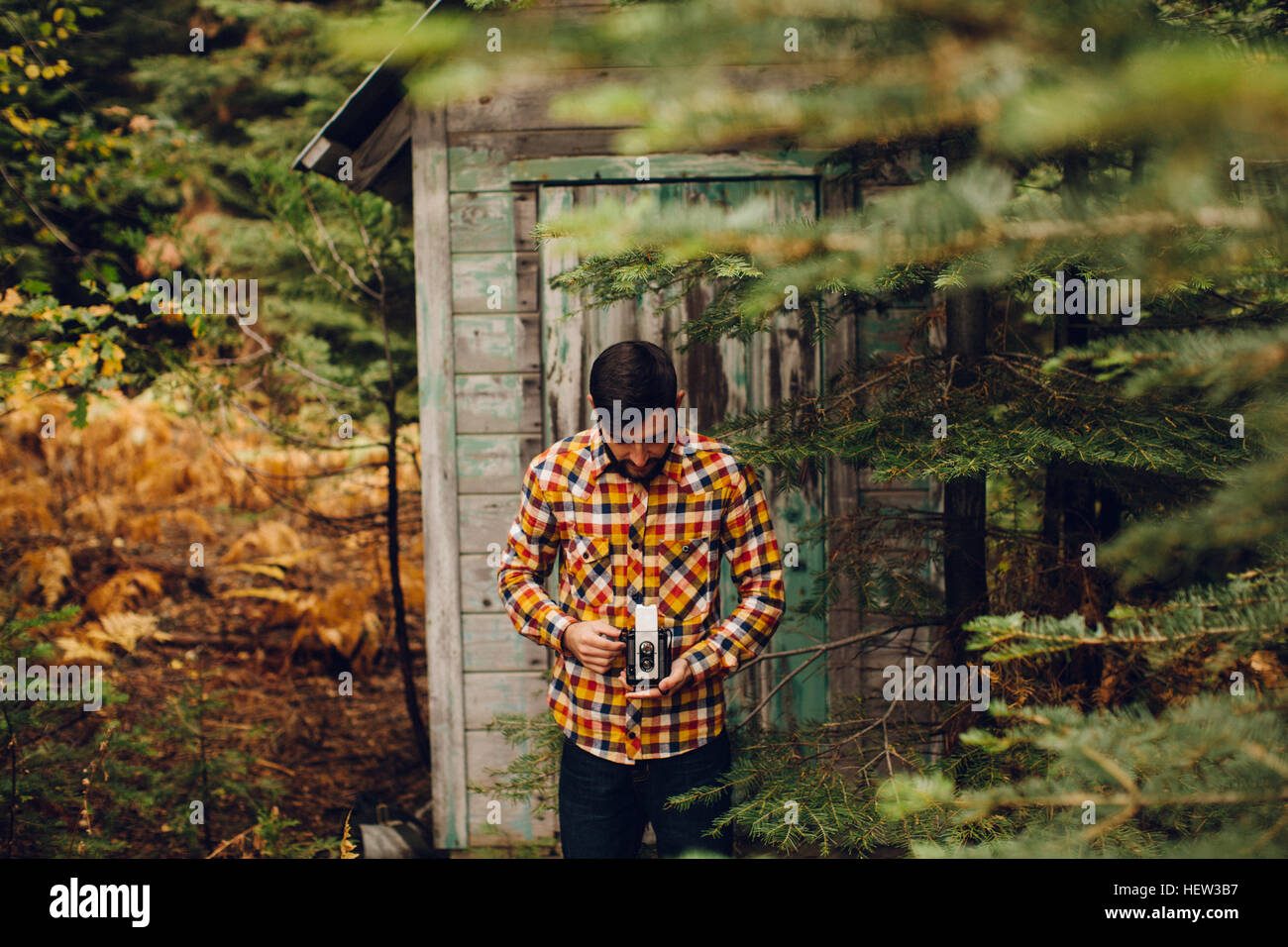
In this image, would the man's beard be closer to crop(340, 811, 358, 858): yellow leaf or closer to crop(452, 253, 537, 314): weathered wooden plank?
crop(452, 253, 537, 314): weathered wooden plank

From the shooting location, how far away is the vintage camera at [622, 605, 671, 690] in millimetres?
2025

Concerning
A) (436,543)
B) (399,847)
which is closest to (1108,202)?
(436,543)

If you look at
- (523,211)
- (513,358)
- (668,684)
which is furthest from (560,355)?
(668,684)

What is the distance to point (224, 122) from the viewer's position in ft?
31.3

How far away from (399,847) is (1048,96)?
3721 millimetres

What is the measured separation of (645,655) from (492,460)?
165cm

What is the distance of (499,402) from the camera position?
3.44 metres

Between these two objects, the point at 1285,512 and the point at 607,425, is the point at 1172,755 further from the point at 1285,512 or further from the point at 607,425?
the point at 607,425

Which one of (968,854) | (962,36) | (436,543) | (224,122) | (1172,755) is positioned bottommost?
(968,854)

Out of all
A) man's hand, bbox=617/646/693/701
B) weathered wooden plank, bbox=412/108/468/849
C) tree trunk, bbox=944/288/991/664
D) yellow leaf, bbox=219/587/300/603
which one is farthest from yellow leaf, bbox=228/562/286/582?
tree trunk, bbox=944/288/991/664

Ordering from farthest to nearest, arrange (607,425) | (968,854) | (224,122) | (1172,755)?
(224,122)
(607,425)
(968,854)
(1172,755)

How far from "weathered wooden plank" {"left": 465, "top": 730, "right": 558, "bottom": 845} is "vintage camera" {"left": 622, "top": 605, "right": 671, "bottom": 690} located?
1.65m

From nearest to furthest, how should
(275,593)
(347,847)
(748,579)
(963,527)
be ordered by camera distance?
(748,579) → (963,527) → (347,847) → (275,593)

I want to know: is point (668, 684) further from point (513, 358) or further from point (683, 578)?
point (513, 358)
